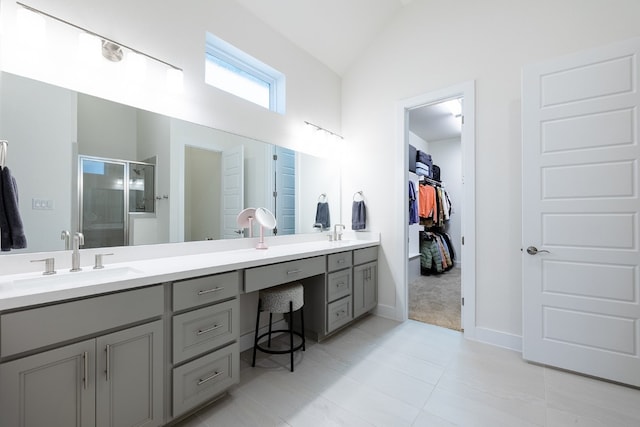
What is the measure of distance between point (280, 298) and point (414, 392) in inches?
41.3

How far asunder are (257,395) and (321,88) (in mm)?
2965

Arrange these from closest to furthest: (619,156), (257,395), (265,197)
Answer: (257,395) → (619,156) → (265,197)

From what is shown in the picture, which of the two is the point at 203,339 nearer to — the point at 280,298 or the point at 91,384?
the point at 91,384

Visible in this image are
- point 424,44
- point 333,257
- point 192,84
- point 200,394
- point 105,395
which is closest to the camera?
point 105,395

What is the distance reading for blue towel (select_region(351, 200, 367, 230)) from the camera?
122 inches

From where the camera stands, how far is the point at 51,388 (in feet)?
3.33

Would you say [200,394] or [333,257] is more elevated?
[333,257]

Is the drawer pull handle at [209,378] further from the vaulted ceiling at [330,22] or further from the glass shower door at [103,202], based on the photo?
the vaulted ceiling at [330,22]

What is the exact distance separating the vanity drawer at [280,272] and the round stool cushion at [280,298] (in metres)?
0.08

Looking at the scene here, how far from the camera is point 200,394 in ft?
4.73

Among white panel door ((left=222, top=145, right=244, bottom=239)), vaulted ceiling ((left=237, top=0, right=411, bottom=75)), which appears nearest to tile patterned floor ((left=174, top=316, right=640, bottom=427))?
white panel door ((left=222, top=145, right=244, bottom=239))

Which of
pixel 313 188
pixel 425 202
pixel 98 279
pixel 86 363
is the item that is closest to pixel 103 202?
pixel 98 279

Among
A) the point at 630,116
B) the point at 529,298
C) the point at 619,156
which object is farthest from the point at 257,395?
the point at 630,116

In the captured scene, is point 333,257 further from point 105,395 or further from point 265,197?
point 105,395
